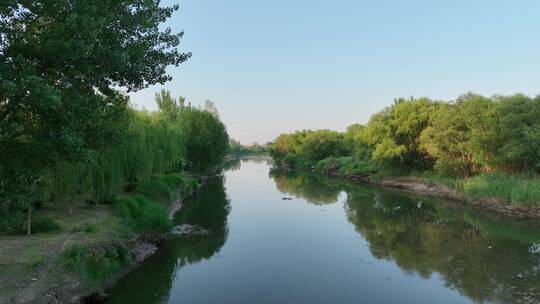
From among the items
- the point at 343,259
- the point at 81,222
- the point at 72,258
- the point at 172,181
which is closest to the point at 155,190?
the point at 172,181

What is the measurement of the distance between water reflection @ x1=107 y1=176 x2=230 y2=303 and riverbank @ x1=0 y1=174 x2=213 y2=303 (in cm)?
44

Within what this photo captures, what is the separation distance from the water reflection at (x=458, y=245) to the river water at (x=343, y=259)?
0.17ft

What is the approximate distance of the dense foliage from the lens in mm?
31359

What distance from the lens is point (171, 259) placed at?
53.1ft

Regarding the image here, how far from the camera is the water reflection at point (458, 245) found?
14.0 meters

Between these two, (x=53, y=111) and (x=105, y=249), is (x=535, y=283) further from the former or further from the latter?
(x=53, y=111)

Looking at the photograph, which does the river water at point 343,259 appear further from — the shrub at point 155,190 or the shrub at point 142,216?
the shrub at point 155,190

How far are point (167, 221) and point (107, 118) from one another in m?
10.5

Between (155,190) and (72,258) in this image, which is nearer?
(72,258)

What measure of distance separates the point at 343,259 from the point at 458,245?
6915 millimetres

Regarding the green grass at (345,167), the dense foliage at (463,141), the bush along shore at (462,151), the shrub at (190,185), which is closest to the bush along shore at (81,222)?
the shrub at (190,185)

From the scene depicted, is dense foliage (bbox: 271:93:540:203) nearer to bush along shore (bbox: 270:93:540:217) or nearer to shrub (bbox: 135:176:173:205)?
bush along shore (bbox: 270:93:540:217)

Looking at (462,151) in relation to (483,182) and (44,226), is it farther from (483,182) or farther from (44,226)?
(44,226)

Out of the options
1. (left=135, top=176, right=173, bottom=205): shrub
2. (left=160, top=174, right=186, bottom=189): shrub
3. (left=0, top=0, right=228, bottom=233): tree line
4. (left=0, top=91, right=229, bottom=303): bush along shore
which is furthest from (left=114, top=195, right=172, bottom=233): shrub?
(left=160, top=174, right=186, bottom=189): shrub
